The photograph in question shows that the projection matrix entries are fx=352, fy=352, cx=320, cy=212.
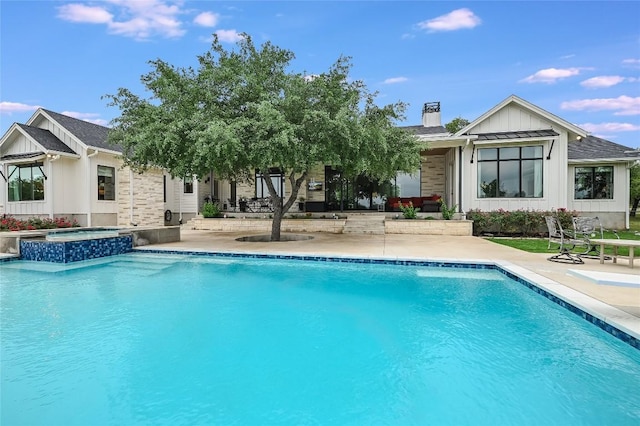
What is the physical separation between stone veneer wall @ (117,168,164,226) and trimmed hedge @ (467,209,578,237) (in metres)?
16.9

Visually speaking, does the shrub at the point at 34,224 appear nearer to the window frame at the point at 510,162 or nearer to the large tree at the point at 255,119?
the large tree at the point at 255,119

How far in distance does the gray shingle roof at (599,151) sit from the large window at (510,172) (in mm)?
3634

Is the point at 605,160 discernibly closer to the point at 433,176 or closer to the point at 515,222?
the point at 515,222

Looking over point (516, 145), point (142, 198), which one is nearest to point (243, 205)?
point (142, 198)

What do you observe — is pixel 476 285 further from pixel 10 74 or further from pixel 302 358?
pixel 10 74

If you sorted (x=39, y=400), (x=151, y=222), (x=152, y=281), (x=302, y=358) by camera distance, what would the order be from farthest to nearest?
(x=151, y=222), (x=152, y=281), (x=302, y=358), (x=39, y=400)

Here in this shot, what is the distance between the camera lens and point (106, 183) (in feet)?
61.0

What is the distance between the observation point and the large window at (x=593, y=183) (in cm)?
1706

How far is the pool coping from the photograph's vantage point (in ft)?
13.9

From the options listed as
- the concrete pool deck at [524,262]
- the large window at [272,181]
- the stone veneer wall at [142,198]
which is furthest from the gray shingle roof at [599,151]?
the stone veneer wall at [142,198]

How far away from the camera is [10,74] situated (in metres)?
15.3

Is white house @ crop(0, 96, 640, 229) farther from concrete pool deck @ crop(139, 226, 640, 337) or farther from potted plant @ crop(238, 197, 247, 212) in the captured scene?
concrete pool deck @ crop(139, 226, 640, 337)

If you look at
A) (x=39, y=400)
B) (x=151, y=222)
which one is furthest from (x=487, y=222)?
(x=151, y=222)

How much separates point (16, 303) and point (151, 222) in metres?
14.8
